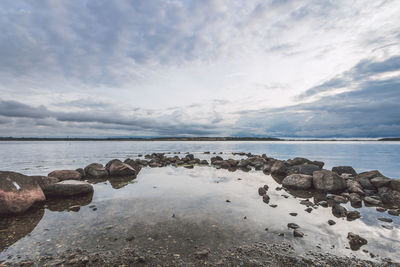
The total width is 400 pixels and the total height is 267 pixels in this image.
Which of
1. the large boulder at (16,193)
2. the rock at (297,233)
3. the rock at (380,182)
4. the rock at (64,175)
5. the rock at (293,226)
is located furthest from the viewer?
the rock at (64,175)

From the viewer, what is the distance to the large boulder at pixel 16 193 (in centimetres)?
852

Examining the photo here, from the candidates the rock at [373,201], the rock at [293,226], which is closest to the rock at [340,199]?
the rock at [373,201]

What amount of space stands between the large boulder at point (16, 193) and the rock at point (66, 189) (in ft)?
A: 3.89

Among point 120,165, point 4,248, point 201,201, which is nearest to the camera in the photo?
point 4,248

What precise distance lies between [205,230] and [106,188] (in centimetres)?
998

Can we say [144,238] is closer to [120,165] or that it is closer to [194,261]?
[194,261]

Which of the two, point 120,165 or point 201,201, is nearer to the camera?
point 201,201

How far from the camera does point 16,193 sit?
9.05 meters

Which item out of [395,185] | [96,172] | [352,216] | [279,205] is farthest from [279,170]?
[96,172]

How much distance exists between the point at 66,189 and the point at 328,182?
57.3ft

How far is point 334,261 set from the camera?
5535 mm

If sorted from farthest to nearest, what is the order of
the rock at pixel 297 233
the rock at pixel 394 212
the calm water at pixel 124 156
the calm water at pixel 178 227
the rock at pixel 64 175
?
the calm water at pixel 124 156
the rock at pixel 64 175
the rock at pixel 394 212
the rock at pixel 297 233
the calm water at pixel 178 227

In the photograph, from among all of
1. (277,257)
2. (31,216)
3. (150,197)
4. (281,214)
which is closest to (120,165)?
(150,197)

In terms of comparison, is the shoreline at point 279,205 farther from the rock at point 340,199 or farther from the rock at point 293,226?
the rock at point 293,226
